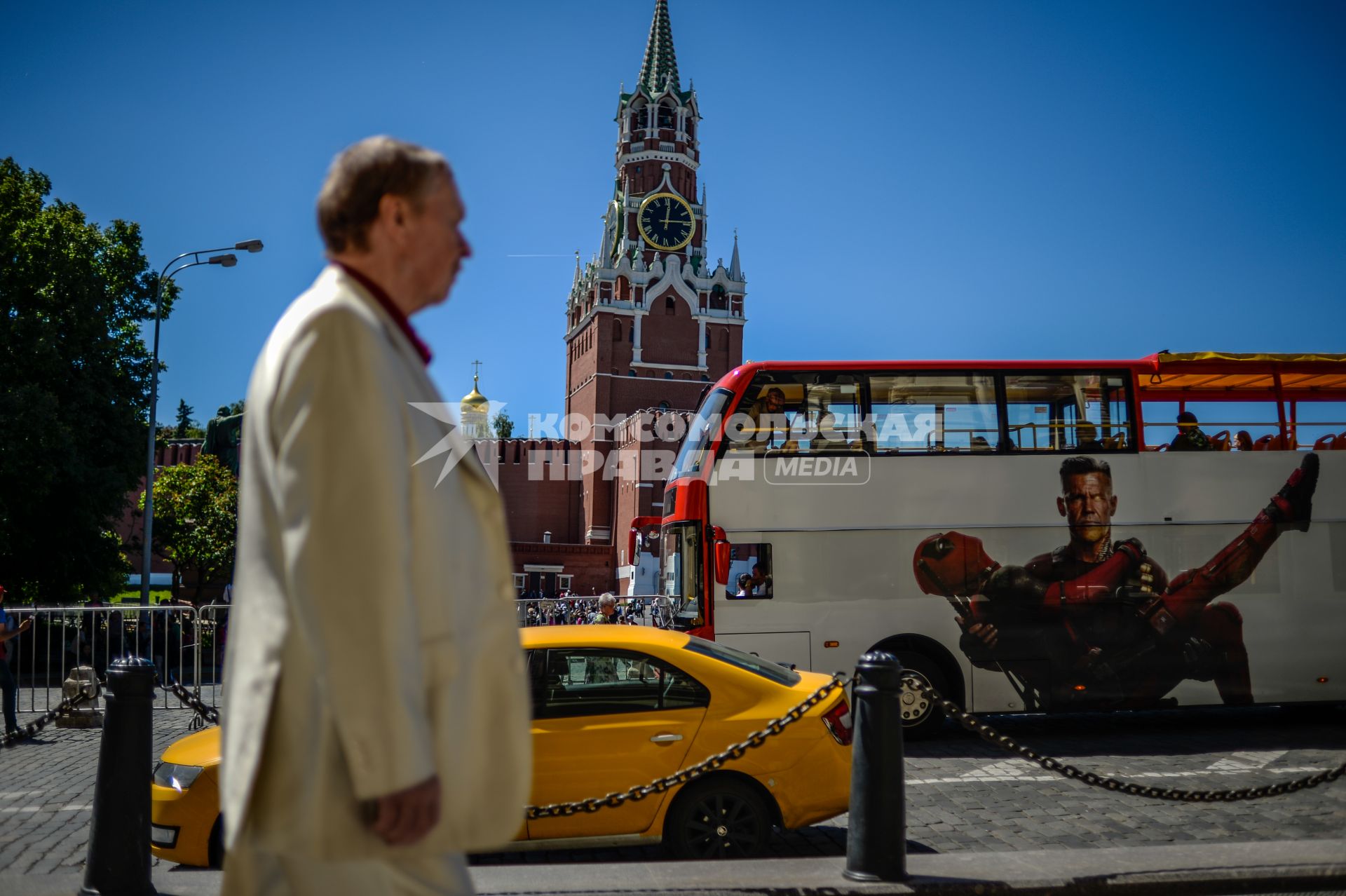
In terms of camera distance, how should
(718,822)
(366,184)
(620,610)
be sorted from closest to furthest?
(366,184) < (718,822) < (620,610)

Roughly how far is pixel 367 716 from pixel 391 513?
0.29 metres

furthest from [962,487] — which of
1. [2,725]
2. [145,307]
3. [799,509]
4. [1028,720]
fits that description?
[145,307]

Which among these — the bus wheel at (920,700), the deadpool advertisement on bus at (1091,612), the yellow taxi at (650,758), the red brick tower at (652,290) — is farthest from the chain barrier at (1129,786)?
the red brick tower at (652,290)

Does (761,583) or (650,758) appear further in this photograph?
(761,583)

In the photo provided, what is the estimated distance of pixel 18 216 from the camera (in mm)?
22625

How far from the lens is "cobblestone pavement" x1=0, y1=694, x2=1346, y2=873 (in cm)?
614

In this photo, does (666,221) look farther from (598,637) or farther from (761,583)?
(598,637)

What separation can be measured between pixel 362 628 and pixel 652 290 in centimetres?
7385

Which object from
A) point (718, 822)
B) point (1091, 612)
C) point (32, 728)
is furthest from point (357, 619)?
point (1091, 612)

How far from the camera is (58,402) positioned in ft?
71.6

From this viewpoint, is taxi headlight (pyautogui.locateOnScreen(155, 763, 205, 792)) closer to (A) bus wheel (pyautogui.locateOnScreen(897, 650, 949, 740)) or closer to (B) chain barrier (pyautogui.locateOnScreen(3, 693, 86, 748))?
(B) chain barrier (pyautogui.locateOnScreen(3, 693, 86, 748))

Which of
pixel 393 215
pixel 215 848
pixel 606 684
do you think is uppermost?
pixel 393 215

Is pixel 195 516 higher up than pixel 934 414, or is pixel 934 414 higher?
pixel 934 414

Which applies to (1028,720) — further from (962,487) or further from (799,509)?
(799,509)
